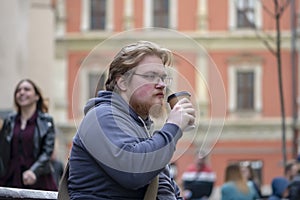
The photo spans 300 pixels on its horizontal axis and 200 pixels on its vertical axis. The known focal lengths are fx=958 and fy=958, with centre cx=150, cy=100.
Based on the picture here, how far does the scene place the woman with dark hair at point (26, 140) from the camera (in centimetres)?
896

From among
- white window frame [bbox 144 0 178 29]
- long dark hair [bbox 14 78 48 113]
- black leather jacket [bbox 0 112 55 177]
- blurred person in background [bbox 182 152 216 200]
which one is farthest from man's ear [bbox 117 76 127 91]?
white window frame [bbox 144 0 178 29]

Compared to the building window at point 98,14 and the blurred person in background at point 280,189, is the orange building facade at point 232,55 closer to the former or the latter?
the building window at point 98,14

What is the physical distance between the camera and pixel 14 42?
20344mm

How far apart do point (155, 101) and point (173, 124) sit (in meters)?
0.16

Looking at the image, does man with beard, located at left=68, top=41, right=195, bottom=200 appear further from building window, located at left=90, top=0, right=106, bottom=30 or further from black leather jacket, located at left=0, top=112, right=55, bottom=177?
building window, located at left=90, top=0, right=106, bottom=30

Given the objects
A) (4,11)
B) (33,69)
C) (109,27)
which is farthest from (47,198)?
(109,27)

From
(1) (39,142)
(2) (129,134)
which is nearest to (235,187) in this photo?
(1) (39,142)

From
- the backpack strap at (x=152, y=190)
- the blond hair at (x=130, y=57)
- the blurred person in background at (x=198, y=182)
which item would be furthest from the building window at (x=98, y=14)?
the backpack strap at (x=152, y=190)

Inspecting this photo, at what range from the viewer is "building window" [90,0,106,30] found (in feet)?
168

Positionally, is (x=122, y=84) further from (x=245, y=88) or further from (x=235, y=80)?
(x=245, y=88)

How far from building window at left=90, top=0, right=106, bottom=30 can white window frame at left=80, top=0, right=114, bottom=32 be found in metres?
0.16

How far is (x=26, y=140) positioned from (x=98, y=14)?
141 feet

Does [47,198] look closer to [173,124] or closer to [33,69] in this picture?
[173,124]

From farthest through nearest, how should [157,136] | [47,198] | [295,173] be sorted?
[295,173] < [47,198] < [157,136]
